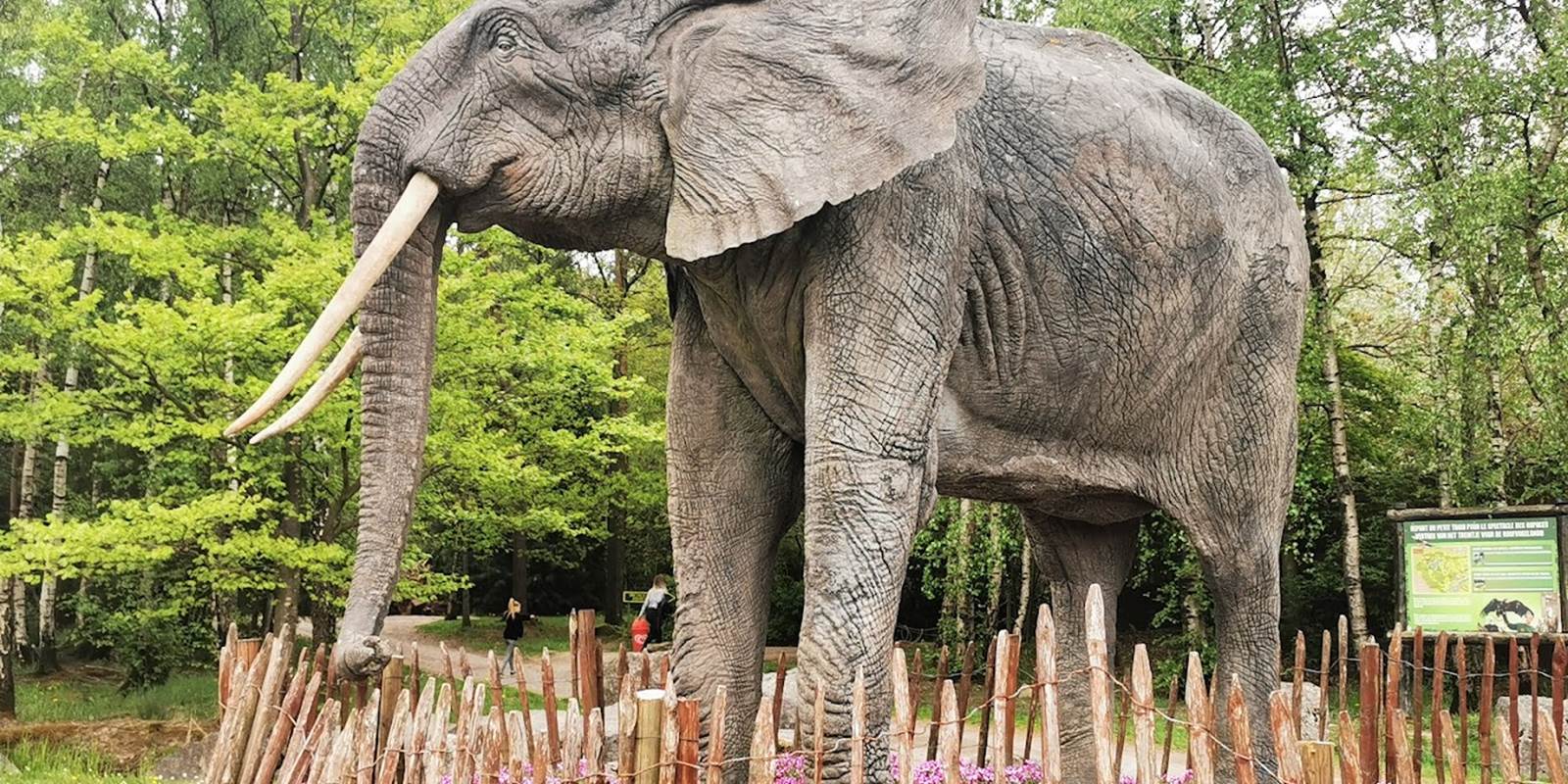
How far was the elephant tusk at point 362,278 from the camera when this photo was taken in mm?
2684

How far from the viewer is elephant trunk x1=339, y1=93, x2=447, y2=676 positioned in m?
2.83

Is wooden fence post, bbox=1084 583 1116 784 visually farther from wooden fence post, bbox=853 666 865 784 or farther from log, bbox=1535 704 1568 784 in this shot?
log, bbox=1535 704 1568 784

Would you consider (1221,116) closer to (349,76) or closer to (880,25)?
(880,25)

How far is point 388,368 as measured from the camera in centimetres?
295

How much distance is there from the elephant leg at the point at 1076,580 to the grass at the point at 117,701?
9323mm

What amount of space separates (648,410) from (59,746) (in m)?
9.93

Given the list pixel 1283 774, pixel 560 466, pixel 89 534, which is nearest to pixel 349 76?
pixel 560 466

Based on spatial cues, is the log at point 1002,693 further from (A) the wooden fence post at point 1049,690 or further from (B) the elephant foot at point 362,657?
(B) the elephant foot at point 362,657

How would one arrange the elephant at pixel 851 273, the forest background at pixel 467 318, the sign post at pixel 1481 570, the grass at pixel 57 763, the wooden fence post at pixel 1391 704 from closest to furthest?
the elephant at pixel 851 273
the wooden fence post at pixel 1391 704
the grass at pixel 57 763
the sign post at pixel 1481 570
the forest background at pixel 467 318

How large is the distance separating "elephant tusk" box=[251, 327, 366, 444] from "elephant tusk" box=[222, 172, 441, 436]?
63 millimetres

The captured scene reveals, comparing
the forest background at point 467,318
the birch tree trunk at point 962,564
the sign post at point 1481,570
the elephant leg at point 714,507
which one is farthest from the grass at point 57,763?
the sign post at point 1481,570

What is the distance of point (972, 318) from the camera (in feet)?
11.6

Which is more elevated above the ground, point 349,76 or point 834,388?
point 349,76

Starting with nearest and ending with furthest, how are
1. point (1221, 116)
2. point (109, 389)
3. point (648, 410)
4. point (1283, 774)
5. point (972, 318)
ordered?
point (1283, 774) < point (972, 318) < point (1221, 116) < point (109, 389) < point (648, 410)
